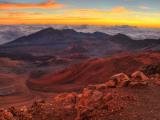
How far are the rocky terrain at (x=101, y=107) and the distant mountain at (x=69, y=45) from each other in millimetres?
105020

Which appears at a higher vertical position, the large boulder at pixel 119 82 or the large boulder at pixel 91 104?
the large boulder at pixel 119 82

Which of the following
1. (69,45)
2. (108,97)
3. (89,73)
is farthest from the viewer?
(69,45)

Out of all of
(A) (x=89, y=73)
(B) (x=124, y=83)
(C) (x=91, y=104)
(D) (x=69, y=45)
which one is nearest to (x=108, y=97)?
(C) (x=91, y=104)

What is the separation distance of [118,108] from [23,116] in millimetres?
4399

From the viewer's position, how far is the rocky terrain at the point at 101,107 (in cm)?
1454

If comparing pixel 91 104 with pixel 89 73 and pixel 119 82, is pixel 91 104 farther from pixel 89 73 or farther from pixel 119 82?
pixel 89 73

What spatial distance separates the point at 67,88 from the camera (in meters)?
57.0

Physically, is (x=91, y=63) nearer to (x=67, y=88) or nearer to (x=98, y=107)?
(x=67, y=88)

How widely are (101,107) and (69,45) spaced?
142m

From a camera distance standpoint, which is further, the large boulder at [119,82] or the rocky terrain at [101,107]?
the large boulder at [119,82]

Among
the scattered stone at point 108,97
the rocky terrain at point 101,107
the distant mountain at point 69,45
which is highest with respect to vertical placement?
the scattered stone at point 108,97

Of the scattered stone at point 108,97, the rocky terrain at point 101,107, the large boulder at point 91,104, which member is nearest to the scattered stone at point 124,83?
the rocky terrain at point 101,107

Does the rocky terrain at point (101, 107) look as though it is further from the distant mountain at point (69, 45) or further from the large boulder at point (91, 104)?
the distant mountain at point (69, 45)

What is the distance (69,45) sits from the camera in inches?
6176
